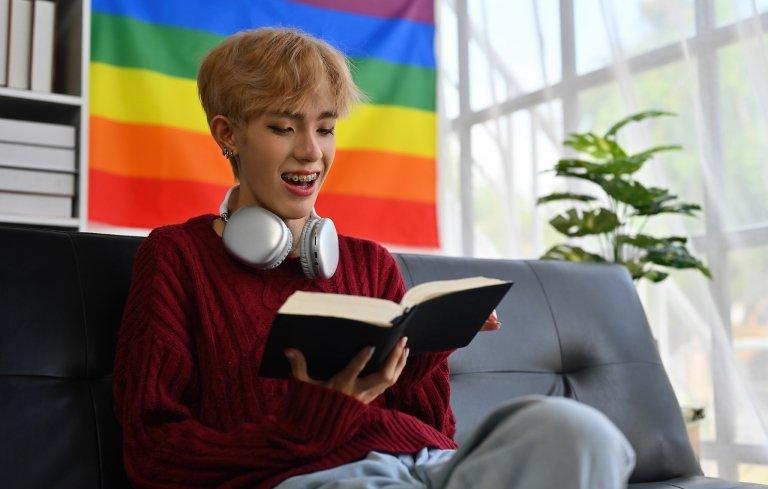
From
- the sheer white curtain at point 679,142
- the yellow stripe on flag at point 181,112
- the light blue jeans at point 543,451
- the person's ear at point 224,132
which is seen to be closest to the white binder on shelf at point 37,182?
the yellow stripe on flag at point 181,112

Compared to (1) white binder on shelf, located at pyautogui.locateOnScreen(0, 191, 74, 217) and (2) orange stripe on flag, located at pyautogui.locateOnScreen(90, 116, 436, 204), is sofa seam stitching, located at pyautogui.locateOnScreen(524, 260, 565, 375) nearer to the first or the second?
(1) white binder on shelf, located at pyautogui.locateOnScreen(0, 191, 74, 217)

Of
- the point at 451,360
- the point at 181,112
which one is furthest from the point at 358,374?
the point at 181,112

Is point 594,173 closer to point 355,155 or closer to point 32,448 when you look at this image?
point 355,155

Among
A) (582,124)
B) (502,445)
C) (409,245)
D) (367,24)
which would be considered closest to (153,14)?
(367,24)

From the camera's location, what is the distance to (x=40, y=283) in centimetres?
130

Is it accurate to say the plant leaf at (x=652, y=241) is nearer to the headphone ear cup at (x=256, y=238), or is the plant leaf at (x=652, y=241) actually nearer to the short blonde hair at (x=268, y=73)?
the short blonde hair at (x=268, y=73)

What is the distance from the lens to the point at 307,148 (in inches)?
52.5

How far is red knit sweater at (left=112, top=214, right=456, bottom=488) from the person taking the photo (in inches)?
41.6

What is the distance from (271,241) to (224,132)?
23 cm

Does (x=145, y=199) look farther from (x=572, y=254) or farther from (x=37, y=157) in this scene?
(x=572, y=254)

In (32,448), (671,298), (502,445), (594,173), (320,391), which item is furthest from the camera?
(671,298)

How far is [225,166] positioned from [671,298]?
5.08ft

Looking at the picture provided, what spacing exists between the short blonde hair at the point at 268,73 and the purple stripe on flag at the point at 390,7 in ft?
6.92

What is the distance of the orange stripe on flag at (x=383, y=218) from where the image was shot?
333cm
